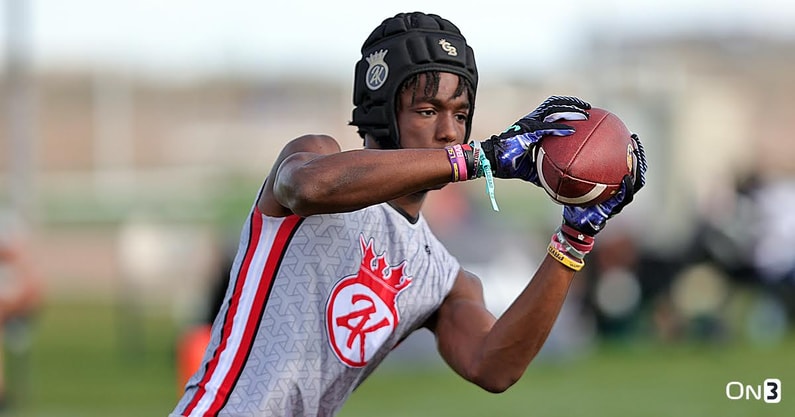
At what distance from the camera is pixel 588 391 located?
13.3m

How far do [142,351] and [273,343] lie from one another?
45.6ft

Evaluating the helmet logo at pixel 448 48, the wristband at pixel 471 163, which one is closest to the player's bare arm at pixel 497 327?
the wristband at pixel 471 163

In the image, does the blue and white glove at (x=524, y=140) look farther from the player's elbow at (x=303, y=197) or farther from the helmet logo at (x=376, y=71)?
the helmet logo at (x=376, y=71)

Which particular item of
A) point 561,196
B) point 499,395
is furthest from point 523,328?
point 499,395

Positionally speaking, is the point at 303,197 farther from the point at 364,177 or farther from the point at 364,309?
the point at 364,309

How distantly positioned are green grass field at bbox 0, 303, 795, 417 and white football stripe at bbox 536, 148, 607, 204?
23.1 ft

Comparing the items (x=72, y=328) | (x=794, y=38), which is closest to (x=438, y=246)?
(x=72, y=328)

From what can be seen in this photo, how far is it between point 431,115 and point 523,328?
80cm

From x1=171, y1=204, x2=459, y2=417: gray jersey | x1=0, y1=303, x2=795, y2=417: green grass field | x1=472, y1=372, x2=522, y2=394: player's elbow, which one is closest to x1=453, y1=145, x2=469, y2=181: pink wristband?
x1=171, y1=204, x2=459, y2=417: gray jersey

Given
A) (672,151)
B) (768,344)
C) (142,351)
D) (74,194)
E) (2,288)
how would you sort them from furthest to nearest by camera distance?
(74,194) < (672,151) < (142,351) < (768,344) < (2,288)

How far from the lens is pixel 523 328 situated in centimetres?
469

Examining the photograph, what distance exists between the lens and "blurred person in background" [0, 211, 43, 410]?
14.8 metres

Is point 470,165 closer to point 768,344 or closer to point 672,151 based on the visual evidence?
point 768,344

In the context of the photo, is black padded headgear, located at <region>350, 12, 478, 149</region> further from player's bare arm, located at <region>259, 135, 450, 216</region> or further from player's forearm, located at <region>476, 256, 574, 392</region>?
player's forearm, located at <region>476, 256, 574, 392</region>
